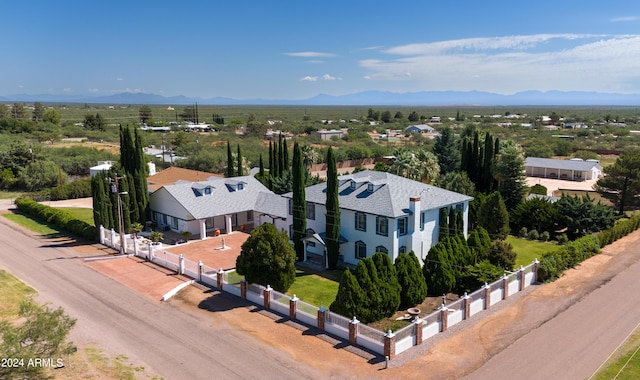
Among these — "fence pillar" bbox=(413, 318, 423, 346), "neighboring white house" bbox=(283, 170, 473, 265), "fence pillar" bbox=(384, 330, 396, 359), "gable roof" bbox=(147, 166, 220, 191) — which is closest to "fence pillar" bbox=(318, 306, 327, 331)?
"fence pillar" bbox=(384, 330, 396, 359)

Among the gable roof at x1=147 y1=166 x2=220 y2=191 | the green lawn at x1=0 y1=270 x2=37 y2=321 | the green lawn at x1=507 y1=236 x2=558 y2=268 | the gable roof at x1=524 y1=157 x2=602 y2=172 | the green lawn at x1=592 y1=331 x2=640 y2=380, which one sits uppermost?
the gable roof at x1=147 y1=166 x2=220 y2=191

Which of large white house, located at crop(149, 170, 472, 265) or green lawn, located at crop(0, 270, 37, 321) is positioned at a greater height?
large white house, located at crop(149, 170, 472, 265)

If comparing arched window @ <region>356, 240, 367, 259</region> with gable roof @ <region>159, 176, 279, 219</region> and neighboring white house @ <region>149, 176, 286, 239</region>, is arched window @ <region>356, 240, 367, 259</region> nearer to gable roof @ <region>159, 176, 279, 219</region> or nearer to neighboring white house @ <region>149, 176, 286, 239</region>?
neighboring white house @ <region>149, 176, 286, 239</region>

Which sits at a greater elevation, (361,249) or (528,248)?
(361,249)

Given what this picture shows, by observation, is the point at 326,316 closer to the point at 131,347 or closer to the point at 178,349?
the point at 178,349

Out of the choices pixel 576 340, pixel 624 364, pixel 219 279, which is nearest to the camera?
pixel 624 364

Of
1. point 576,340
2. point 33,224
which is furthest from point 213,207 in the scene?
point 576,340

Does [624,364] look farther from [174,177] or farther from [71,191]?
[71,191]
